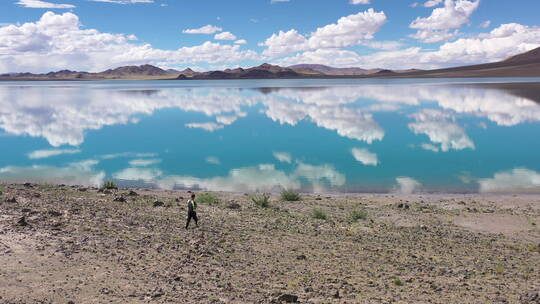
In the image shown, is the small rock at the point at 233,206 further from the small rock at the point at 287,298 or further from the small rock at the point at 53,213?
the small rock at the point at 287,298

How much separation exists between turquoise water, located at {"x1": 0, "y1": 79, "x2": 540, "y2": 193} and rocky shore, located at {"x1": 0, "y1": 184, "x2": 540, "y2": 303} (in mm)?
6237

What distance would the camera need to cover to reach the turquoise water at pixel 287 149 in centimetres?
2280

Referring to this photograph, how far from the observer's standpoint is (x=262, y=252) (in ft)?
36.4

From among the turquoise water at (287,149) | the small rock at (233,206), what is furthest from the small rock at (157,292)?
the turquoise water at (287,149)

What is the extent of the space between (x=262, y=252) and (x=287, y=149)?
2133cm

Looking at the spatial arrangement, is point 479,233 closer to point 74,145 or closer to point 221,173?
point 221,173

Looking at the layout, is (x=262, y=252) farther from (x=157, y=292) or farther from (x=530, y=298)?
(x=530, y=298)

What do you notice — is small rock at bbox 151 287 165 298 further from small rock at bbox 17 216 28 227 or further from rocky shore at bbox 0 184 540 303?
small rock at bbox 17 216 28 227

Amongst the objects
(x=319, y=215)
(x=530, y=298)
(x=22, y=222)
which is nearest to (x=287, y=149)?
(x=319, y=215)

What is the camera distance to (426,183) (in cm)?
2186

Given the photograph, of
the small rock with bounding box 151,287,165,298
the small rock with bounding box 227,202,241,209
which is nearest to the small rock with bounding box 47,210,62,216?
the small rock with bounding box 227,202,241,209

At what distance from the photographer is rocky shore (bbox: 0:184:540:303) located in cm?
870

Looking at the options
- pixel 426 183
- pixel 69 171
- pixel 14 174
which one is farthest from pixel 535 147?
pixel 14 174

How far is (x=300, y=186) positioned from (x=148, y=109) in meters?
47.0
